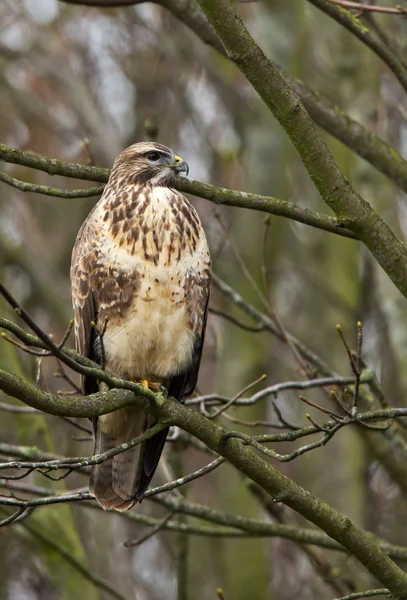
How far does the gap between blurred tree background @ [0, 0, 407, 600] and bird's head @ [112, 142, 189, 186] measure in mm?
717

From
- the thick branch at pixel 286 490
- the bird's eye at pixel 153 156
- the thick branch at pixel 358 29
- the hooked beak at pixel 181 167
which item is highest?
the bird's eye at pixel 153 156

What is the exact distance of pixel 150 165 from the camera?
5223 millimetres

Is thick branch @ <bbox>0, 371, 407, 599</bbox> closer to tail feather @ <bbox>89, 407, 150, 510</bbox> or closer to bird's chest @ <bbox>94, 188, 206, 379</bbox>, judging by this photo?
bird's chest @ <bbox>94, 188, 206, 379</bbox>

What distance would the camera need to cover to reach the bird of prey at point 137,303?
457cm

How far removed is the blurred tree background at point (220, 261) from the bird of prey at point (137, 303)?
53cm

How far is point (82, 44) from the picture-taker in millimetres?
11078

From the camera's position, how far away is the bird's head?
5.12 m

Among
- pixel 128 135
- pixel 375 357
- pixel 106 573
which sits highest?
pixel 128 135

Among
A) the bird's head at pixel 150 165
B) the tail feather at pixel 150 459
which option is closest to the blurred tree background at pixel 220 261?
the tail feather at pixel 150 459

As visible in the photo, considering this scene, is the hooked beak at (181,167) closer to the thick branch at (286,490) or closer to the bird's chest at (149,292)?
the bird's chest at (149,292)

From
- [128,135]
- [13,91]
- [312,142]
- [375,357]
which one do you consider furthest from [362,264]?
[312,142]

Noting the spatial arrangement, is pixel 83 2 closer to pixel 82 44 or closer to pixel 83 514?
pixel 83 514

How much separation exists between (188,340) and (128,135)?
5480 mm

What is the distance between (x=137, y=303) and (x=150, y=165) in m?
1.01
